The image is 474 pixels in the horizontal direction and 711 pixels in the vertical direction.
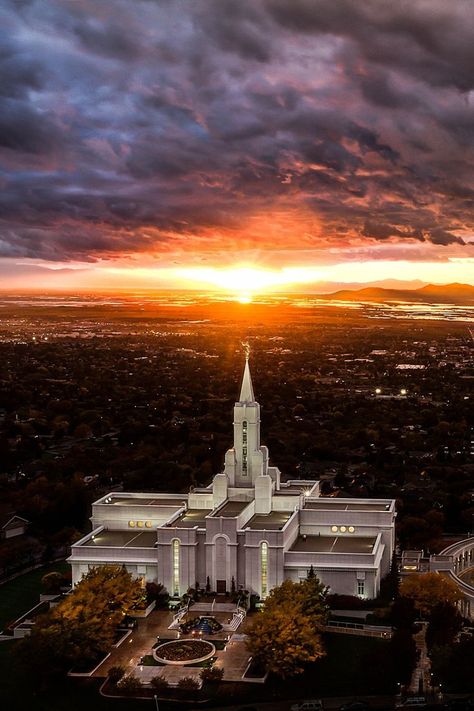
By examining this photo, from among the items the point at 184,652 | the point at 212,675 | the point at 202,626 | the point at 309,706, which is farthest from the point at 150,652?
the point at 309,706

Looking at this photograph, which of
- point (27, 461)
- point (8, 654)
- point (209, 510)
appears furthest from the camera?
point (27, 461)

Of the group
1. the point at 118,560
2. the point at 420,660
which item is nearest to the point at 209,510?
the point at 118,560

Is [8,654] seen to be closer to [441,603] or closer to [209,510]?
[209,510]

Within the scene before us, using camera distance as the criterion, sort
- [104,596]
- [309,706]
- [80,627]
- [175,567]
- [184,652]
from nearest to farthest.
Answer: [309,706]
[80,627]
[184,652]
[104,596]
[175,567]

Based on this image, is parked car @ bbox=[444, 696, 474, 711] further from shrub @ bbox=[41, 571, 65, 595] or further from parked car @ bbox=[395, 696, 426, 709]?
shrub @ bbox=[41, 571, 65, 595]

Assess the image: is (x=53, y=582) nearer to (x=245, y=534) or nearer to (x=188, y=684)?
(x=245, y=534)

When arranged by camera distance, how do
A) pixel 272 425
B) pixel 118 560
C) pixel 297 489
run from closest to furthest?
pixel 118 560
pixel 297 489
pixel 272 425
